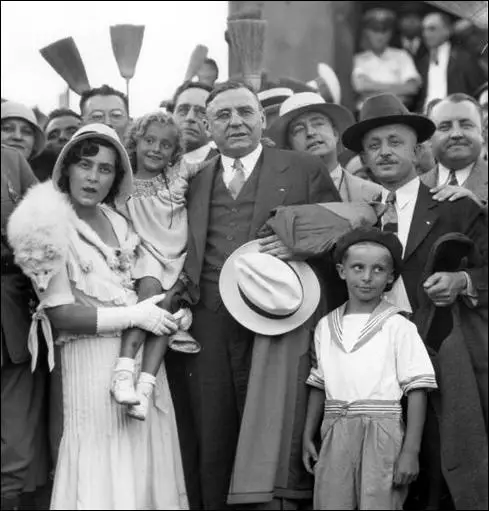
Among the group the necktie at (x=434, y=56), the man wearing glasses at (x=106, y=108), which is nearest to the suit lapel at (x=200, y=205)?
the man wearing glasses at (x=106, y=108)

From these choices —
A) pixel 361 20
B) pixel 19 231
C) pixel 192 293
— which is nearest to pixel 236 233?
pixel 192 293

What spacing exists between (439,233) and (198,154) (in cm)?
184

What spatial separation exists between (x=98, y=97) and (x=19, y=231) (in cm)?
188

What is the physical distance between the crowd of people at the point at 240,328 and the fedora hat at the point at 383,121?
16 mm

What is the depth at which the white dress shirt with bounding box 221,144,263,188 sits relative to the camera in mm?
5438

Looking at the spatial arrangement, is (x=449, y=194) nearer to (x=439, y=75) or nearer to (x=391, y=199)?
(x=391, y=199)

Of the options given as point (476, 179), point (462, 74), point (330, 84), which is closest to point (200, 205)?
point (476, 179)

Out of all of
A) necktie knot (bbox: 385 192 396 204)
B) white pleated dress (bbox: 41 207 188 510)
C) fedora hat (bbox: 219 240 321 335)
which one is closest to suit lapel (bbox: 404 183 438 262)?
necktie knot (bbox: 385 192 396 204)

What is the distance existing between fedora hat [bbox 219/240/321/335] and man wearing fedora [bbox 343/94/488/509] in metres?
0.46

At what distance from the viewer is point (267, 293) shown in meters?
5.12

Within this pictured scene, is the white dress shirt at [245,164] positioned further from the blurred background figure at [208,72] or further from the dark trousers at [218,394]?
the blurred background figure at [208,72]

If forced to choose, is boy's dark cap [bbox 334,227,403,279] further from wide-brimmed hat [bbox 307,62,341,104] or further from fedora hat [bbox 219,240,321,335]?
wide-brimmed hat [bbox 307,62,341,104]

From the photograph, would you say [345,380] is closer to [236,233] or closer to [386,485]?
[386,485]

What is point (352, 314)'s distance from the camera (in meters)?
5.08
